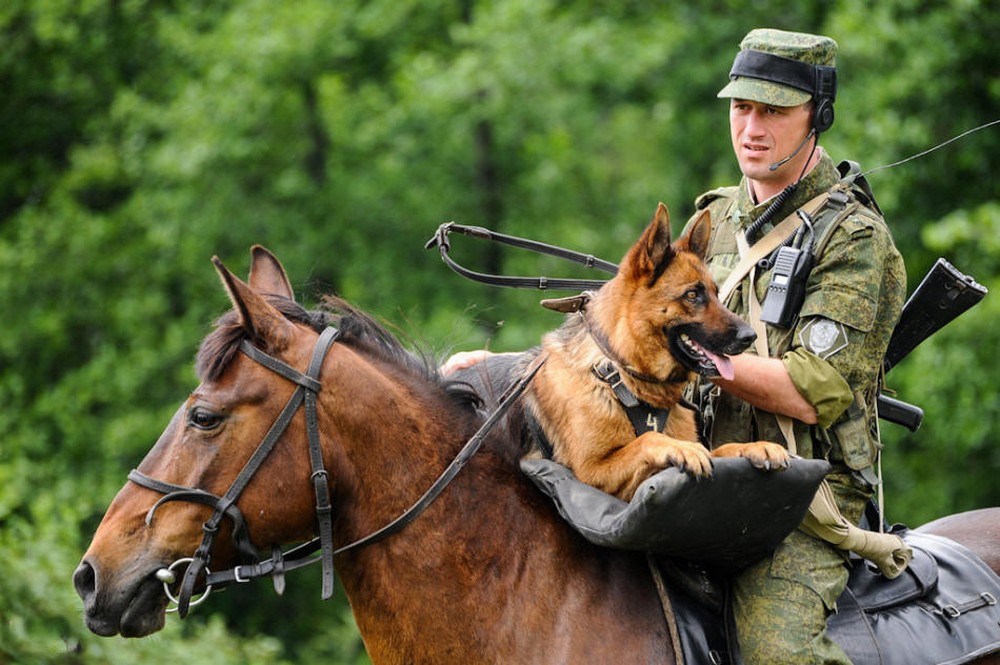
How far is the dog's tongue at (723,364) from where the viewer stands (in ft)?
12.8

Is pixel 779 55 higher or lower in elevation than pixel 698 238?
higher

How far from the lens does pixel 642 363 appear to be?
403 cm

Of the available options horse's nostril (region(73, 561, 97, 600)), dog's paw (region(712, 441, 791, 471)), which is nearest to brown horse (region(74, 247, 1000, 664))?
horse's nostril (region(73, 561, 97, 600))

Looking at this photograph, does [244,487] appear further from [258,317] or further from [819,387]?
[819,387]

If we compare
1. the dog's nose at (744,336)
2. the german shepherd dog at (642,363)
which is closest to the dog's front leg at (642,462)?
the german shepherd dog at (642,363)

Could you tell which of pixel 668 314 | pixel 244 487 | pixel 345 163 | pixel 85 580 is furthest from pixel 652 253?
pixel 345 163

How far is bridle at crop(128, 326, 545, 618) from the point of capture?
3.82 meters

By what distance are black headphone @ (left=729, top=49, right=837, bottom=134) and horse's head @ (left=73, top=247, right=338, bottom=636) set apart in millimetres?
1927

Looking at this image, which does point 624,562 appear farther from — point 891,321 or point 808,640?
point 891,321

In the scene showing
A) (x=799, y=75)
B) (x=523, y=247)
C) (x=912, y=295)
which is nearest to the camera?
(x=799, y=75)

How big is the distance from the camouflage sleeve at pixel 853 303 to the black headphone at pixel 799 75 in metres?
0.43

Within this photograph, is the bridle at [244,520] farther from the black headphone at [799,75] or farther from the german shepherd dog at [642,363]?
the black headphone at [799,75]

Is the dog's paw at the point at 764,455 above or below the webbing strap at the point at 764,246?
below

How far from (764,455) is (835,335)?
598 millimetres
